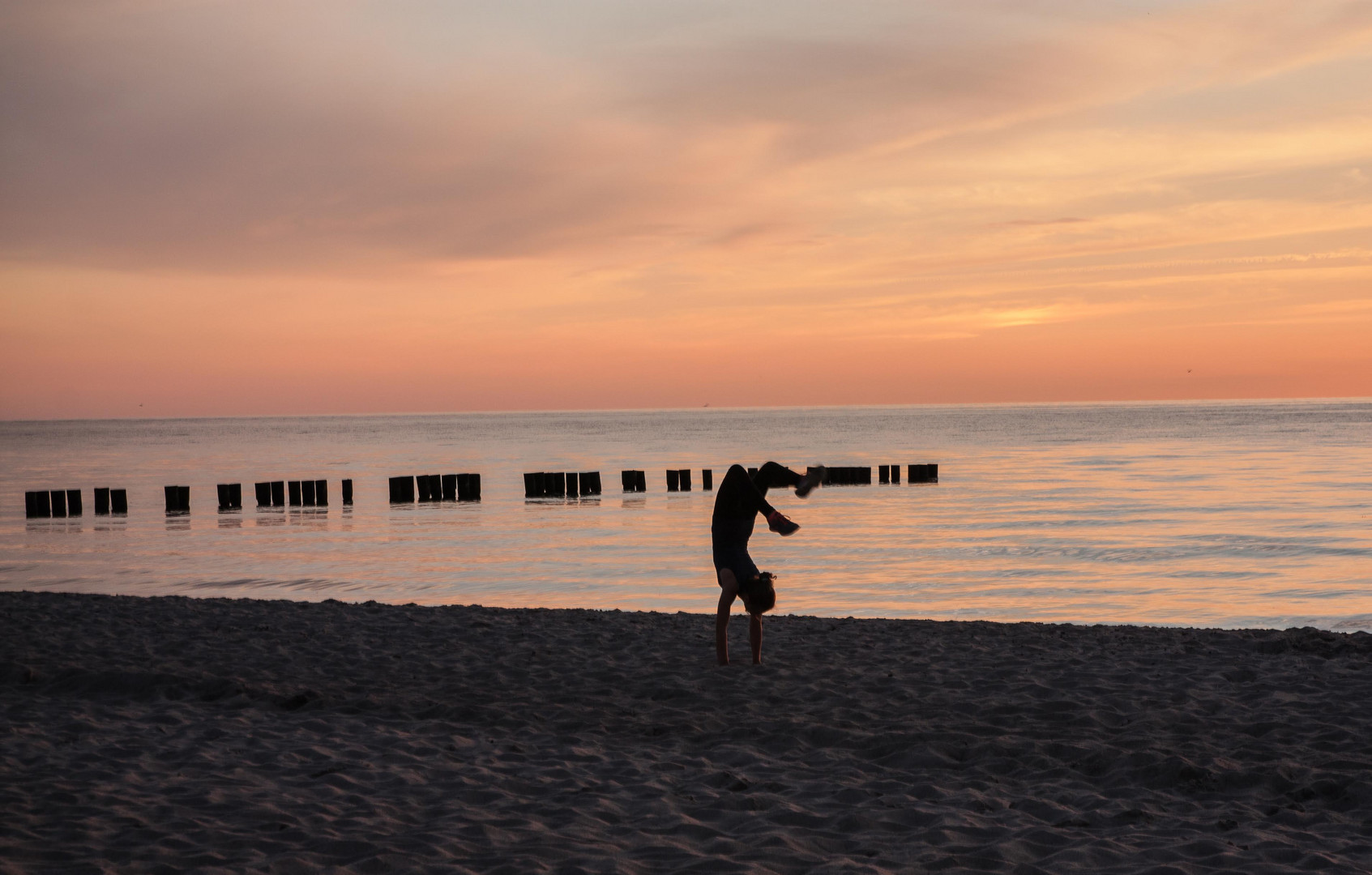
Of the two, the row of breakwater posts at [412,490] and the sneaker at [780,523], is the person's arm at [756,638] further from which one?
the row of breakwater posts at [412,490]

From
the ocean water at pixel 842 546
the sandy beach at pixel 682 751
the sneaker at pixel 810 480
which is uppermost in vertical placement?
the sneaker at pixel 810 480

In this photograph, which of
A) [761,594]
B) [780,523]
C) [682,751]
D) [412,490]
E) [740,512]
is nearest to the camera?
[682,751]

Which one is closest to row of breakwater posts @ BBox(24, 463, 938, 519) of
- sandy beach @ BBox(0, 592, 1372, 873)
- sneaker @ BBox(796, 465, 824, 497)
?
sandy beach @ BBox(0, 592, 1372, 873)

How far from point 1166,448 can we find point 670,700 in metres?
68.8

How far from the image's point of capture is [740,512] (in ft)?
31.6

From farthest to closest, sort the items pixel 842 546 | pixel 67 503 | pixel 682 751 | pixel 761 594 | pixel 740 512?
pixel 67 503
pixel 842 546
pixel 740 512
pixel 761 594
pixel 682 751

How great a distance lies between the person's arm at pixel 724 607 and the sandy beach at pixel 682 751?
30cm

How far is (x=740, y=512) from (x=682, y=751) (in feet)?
8.60

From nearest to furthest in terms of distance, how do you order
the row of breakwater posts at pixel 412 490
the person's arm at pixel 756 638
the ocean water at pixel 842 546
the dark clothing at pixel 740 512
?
the dark clothing at pixel 740 512, the person's arm at pixel 756 638, the ocean water at pixel 842 546, the row of breakwater posts at pixel 412 490

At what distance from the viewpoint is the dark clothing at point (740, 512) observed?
9.57 m

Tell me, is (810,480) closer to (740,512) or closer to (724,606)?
(740,512)

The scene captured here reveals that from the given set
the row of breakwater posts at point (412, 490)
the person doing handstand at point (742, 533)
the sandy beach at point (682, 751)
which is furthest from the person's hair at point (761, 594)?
the row of breakwater posts at point (412, 490)

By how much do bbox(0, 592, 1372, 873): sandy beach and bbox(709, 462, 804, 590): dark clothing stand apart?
983 millimetres

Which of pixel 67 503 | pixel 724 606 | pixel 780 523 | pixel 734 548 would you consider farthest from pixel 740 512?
pixel 67 503
